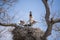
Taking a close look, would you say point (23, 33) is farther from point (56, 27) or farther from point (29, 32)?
point (56, 27)

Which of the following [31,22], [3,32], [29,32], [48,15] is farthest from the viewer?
[3,32]

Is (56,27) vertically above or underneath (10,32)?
above

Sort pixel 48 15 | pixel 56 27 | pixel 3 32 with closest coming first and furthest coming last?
pixel 48 15, pixel 56 27, pixel 3 32

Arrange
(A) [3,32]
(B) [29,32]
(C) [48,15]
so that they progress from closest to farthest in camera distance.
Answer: (C) [48,15], (B) [29,32], (A) [3,32]

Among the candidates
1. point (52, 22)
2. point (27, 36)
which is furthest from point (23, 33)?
point (52, 22)

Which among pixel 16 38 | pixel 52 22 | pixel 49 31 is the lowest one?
pixel 16 38

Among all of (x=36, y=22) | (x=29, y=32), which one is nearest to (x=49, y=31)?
(x=36, y=22)

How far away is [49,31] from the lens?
885 centimetres

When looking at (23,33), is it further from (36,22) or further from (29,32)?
(36,22)

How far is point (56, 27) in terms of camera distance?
9.68 metres

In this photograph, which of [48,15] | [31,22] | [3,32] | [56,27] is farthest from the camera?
[3,32]

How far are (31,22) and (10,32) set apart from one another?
458cm

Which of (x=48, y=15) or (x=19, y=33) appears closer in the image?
(x=48, y=15)

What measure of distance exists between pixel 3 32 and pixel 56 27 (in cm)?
616
